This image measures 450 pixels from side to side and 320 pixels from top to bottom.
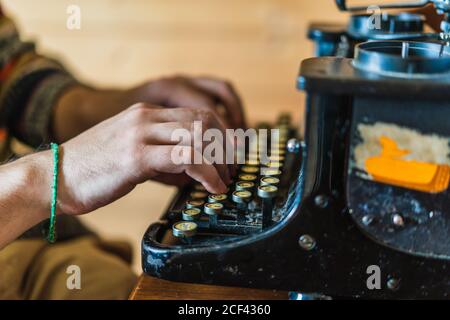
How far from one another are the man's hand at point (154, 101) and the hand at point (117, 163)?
0.40 m

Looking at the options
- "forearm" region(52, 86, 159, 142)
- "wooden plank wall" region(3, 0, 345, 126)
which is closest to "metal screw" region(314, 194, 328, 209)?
"forearm" region(52, 86, 159, 142)

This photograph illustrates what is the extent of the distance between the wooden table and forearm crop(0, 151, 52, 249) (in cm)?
19

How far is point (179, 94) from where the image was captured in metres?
1.42

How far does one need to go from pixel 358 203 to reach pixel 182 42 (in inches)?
76.7

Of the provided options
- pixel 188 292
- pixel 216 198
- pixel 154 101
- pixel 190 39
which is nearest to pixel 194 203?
pixel 216 198

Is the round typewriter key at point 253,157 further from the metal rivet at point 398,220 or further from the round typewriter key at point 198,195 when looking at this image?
the metal rivet at point 398,220

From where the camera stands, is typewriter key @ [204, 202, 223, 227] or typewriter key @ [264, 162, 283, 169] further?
typewriter key @ [264, 162, 283, 169]

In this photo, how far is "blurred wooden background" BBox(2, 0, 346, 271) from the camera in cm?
254

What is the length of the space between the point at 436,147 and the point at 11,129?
1239 millimetres

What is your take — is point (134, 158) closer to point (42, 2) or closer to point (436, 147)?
point (436, 147)

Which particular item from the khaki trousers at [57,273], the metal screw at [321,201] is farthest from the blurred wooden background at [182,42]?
the metal screw at [321,201]

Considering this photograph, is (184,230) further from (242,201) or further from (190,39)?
(190,39)

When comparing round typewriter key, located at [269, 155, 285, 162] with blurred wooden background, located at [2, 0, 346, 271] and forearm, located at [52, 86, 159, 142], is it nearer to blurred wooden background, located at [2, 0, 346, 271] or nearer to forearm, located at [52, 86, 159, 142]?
forearm, located at [52, 86, 159, 142]
